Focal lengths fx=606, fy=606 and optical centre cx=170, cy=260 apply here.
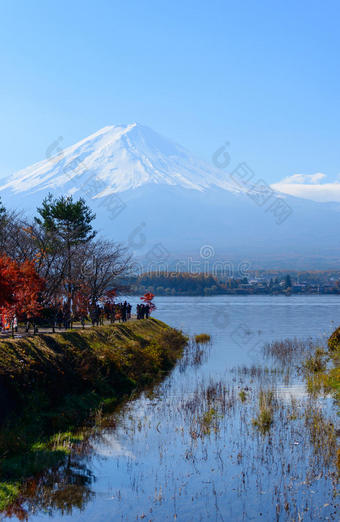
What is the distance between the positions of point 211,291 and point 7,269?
165 metres

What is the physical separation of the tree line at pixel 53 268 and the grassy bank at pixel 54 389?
2351 mm

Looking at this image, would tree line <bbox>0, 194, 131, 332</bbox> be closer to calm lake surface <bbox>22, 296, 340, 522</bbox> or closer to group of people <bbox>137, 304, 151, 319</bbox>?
group of people <bbox>137, 304, 151, 319</bbox>

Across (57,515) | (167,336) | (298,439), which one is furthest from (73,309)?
(57,515)

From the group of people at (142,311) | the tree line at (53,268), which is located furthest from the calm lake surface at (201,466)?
the group of people at (142,311)

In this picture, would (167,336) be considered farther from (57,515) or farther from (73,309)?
(57,515)

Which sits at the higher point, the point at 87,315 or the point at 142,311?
the point at 87,315

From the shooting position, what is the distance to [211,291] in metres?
186

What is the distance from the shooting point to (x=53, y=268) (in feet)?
144

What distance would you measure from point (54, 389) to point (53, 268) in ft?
74.9

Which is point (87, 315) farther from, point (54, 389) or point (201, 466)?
point (201, 466)

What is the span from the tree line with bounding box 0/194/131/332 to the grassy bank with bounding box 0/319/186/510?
2351mm

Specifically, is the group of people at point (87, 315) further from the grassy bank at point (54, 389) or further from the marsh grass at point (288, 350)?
the marsh grass at point (288, 350)

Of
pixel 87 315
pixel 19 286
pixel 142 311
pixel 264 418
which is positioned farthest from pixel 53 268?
pixel 264 418

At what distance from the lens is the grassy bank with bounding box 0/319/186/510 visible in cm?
1582
